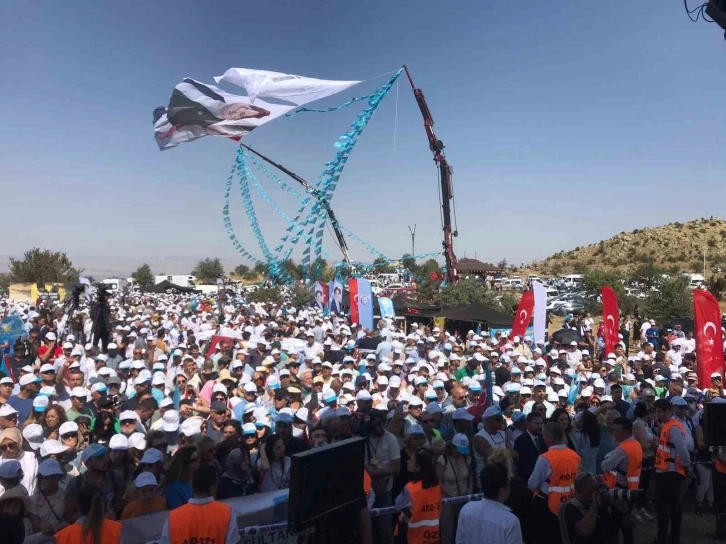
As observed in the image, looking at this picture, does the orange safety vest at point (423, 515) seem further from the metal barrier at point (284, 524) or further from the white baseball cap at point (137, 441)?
the white baseball cap at point (137, 441)

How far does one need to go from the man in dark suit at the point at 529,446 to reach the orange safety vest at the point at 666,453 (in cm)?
115

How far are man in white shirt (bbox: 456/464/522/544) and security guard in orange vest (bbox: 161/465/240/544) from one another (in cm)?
140

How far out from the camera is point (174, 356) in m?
9.95

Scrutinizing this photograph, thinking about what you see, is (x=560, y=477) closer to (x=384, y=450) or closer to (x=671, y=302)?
(x=384, y=450)

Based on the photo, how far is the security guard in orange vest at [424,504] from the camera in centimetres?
406

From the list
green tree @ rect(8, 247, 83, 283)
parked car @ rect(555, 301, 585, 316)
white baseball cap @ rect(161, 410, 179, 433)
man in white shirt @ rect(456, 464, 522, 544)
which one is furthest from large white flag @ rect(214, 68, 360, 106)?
green tree @ rect(8, 247, 83, 283)

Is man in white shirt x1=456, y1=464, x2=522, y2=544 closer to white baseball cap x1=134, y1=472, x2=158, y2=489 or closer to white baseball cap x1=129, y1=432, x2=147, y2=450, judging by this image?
white baseball cap x1=134, y1=472, x2=158, y2=489

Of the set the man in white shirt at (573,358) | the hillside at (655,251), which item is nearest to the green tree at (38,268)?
the man in white shirt at (573,358)

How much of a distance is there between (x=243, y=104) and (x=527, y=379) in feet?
30.8

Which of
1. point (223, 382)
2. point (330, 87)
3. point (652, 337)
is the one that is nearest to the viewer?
point (223, 382)

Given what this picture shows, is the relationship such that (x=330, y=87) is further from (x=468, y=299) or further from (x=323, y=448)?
(x=468, y=299)

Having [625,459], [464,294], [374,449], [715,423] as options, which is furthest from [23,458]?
[464,294]

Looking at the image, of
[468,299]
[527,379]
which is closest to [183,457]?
[527,379]

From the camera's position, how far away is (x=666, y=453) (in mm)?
5500
